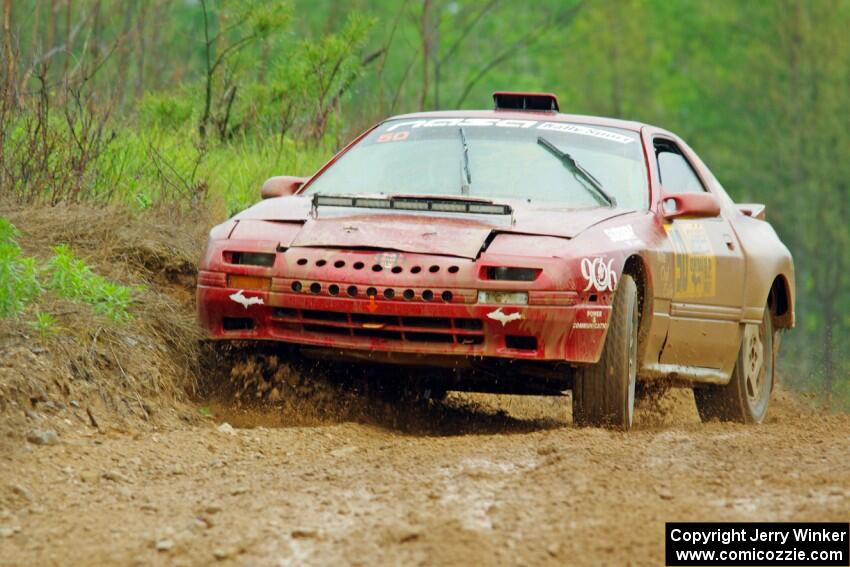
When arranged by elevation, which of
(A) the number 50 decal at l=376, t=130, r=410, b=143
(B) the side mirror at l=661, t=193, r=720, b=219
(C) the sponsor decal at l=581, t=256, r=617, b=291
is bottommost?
(C) the sponsor decal at l=581, t=256, r=617, b=291

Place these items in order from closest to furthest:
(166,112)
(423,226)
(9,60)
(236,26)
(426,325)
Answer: (426,325)
(423,226)
(9,60)
(166,112)
(236,26)

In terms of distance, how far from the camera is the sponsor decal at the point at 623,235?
23.3ft

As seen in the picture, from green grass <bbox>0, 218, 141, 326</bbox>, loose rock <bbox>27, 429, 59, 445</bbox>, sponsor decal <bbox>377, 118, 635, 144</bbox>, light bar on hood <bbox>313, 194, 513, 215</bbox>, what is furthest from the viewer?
sponsor decal <bbox>377, 118, 635, 144</bbox>

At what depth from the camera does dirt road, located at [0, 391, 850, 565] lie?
14.8ft

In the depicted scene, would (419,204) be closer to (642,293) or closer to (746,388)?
(642,293)

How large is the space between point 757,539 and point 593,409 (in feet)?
8.13

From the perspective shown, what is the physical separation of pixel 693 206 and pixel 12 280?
10.8ft

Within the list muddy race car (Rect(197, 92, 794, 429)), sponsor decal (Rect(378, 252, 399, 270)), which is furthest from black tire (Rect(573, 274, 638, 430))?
→ sponsor decal (Rect(378, 252, 399, 270))

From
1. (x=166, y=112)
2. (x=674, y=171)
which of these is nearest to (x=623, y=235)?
(x=674, y=171)

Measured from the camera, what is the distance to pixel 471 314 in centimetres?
668

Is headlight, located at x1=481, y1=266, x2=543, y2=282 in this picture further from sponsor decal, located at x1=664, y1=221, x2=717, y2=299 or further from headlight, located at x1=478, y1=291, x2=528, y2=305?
sponsor decal, located at x1=664, y1=221, x2=717, y2=299

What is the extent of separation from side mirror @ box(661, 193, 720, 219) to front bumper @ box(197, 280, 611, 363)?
3.72 ft

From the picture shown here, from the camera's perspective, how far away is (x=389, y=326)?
6.82 m

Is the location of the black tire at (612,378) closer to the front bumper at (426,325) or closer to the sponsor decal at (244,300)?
the front bumper at (426,325)
